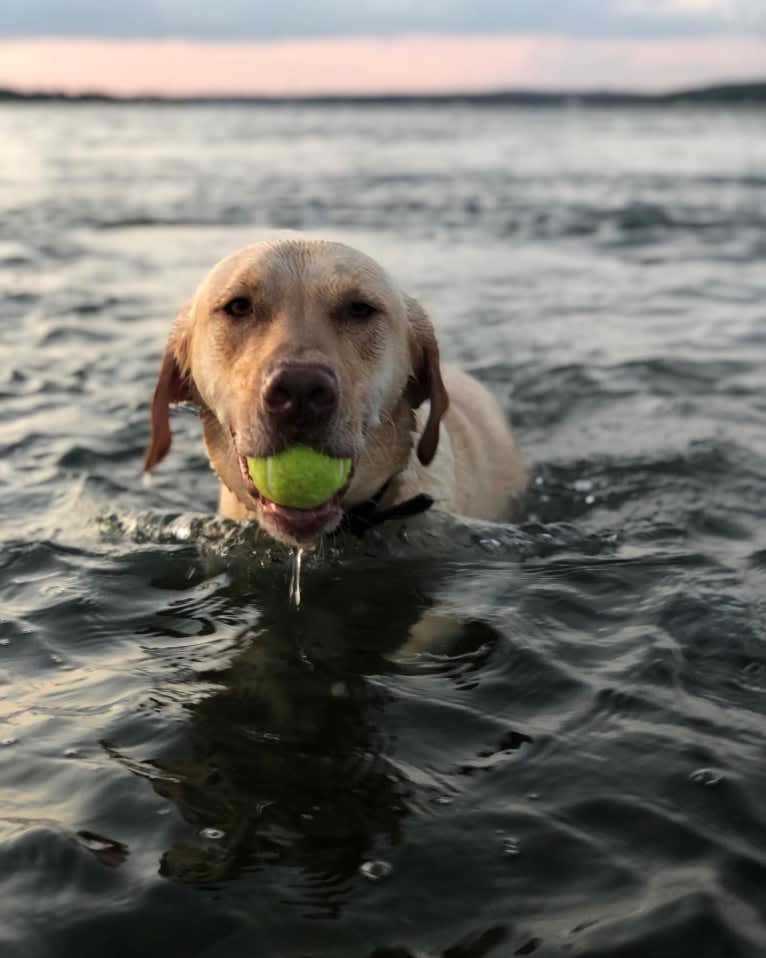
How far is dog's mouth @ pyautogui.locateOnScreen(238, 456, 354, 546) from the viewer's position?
3727 millimetres

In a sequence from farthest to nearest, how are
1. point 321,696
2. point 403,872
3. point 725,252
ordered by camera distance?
point 725,252 → point 321,696 → point 403,872

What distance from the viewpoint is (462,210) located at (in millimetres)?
17906

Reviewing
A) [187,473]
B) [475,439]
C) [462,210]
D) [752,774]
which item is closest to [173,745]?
[752,774]

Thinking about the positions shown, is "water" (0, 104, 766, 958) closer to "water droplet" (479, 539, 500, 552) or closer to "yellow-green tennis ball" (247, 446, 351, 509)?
"water droplet" (479, 539, 500, 552)

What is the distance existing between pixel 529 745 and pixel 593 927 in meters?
0.81

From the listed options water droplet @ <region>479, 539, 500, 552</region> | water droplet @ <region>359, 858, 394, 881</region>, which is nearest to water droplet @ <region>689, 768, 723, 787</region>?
water droplet @ <region>359, 858, 394, 881</region>

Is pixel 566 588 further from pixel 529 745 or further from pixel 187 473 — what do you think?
pixel 187 473

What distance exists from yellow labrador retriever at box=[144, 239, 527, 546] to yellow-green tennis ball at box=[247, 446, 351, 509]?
0.11ft

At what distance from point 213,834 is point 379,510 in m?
1.83

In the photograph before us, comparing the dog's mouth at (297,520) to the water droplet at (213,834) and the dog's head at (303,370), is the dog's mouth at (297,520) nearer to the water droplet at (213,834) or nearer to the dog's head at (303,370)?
the dog's head at (303,370)

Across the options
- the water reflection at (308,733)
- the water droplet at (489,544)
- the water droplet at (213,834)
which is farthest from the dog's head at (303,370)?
the water droplet at (213,834)

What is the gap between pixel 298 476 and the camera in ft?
11.9

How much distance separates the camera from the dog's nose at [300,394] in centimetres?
347

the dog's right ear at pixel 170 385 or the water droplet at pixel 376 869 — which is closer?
the water droplet at pixel 376 869
